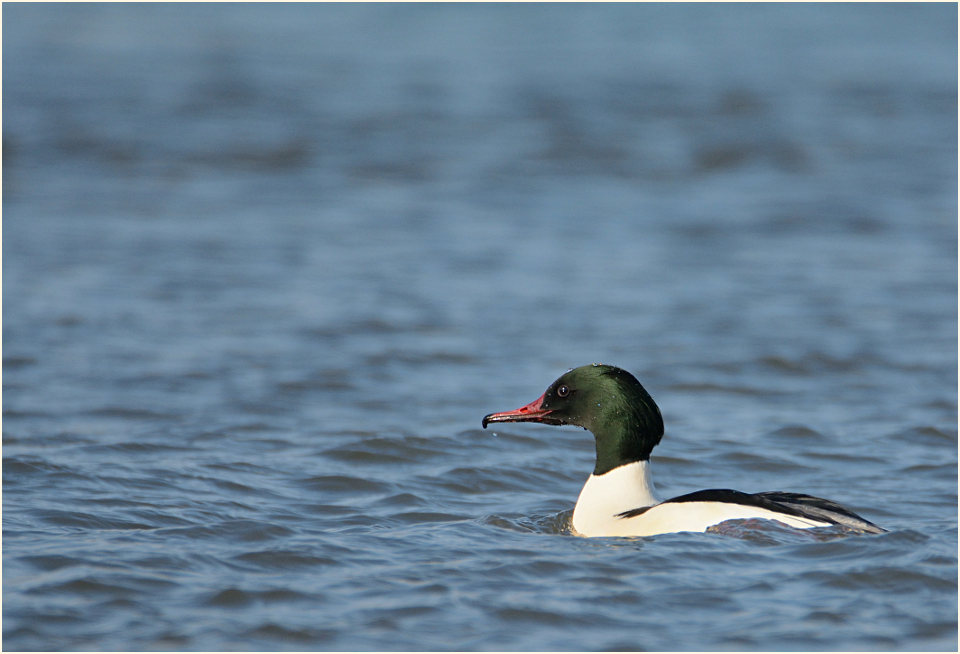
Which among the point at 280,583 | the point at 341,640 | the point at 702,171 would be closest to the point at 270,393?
the point at 280,583

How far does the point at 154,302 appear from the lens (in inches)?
477

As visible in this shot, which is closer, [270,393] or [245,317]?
[270,393]

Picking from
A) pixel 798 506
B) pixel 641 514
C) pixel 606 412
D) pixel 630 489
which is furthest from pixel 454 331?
pixel 798 506

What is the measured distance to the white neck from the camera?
22.4 feet

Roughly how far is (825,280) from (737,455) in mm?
5103

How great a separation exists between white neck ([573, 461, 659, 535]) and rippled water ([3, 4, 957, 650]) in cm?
19

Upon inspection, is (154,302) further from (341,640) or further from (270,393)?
(341,640)

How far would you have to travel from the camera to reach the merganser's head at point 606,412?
6.96 meters

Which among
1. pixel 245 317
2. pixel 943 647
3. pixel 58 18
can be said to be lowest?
pixel 943 647

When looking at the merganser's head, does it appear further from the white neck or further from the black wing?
the black wing

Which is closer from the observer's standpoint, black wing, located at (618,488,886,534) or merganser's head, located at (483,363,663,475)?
black wing, located at (618,488,886,534)

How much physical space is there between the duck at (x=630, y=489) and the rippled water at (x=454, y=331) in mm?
130

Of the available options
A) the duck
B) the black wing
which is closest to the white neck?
the duck

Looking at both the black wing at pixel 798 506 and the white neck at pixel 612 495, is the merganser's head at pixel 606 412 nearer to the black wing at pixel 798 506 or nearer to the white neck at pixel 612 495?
the white neck at pixel 612 495
